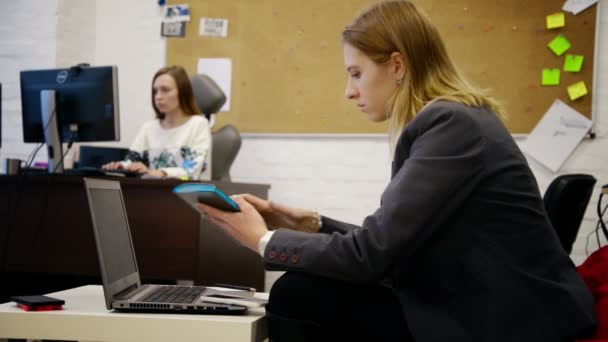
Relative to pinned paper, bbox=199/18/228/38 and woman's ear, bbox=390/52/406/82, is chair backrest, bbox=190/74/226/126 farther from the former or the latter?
woman's ear, bbox=390/52/406/82

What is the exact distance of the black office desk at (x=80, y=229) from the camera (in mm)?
2322

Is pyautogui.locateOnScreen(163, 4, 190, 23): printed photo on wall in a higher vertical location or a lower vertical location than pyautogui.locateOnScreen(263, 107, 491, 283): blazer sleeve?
higher

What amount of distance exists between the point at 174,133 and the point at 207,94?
0.33 metres

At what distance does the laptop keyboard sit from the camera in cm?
115

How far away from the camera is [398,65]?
47.1 inches

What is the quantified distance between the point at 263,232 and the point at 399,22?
0.49m

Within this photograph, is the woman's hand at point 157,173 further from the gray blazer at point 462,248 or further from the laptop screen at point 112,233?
the gray blazer at point 462,248

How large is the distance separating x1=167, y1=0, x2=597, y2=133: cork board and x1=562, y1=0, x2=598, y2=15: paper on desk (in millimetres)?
26

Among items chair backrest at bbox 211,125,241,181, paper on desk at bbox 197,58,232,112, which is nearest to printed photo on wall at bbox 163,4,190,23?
paper on desk at bbox 197,58,232,112

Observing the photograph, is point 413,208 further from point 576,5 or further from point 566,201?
point 576,5

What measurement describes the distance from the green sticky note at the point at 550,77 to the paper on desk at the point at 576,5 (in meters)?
0.35

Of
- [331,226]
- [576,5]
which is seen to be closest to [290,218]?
[331,226]

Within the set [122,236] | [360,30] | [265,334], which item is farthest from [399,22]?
[122,236]

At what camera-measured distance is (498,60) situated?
3.54m
